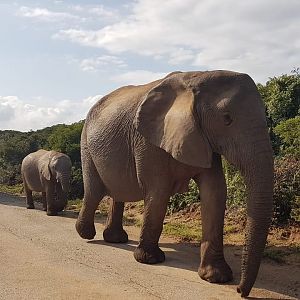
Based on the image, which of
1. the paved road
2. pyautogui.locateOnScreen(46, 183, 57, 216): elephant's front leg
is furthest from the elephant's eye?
pyautogui.locateOnScreen(46, 183, 57, 216): elephant's front leg

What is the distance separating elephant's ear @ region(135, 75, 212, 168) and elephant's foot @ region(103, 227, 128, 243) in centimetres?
284

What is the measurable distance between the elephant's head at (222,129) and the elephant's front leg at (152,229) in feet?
2.97

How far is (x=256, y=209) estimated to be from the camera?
5590mm

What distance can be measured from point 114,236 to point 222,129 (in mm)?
3977

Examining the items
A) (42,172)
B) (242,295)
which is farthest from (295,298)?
(42,172)

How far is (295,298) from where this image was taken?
578 cm

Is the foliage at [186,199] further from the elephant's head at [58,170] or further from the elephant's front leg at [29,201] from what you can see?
the elephant's front leg at [29,201]

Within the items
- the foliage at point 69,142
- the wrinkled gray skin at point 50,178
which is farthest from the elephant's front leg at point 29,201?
the foliage at point 69,142

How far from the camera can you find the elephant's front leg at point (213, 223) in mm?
6547

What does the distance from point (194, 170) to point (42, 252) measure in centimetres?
307

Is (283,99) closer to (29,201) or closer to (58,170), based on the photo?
(58,170)

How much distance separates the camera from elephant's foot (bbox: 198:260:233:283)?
6.39m

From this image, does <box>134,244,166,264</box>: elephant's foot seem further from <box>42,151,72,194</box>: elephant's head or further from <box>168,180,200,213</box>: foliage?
<box>42,151,72,194</box>: elephant's head

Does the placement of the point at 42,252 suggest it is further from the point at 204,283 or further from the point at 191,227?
the point at 191,227
